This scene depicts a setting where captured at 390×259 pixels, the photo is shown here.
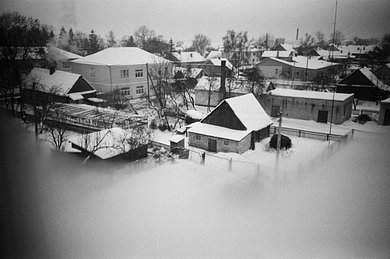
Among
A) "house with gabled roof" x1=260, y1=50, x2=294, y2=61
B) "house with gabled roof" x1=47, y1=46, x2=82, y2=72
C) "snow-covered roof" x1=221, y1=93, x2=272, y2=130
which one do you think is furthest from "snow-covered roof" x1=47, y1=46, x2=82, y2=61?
"house with gabled roof" x1=260, y1=50, x2=294, y2=61

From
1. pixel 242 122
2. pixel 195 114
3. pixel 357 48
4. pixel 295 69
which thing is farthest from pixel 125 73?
pixel 295 69

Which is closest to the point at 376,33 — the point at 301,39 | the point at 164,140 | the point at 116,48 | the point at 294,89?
the point at 301,39

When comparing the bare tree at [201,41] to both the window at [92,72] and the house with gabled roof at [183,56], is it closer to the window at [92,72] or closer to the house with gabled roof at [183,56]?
the house with gabled roof at [183,56]

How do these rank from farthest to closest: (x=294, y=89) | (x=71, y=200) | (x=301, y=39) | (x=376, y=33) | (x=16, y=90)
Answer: (x=294, y=89), (x=301, y=39), (x=16, y=90), (x=71, y=200), (x=376, y=33)

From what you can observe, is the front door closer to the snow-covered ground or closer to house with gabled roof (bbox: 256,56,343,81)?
the snow-covered ground

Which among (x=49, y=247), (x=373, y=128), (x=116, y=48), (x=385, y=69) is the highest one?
→ (x=116, y=48)

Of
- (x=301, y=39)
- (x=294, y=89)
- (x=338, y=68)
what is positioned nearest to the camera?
(x=301, y=39)

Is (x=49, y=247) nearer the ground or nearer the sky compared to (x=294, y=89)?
nearer the ground

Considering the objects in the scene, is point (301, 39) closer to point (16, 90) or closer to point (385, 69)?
point (385, 69)
